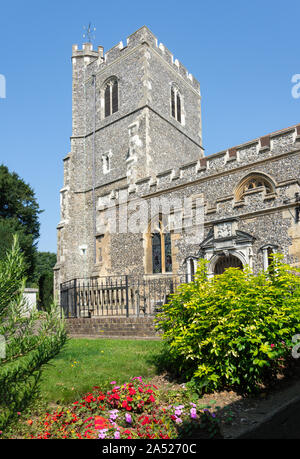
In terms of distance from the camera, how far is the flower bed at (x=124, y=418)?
373cm

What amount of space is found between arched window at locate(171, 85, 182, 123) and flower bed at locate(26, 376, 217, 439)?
21009mm

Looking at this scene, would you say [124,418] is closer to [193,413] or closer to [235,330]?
[193,413]

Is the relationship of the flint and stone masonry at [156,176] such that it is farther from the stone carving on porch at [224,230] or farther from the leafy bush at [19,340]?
the leafy bush at [19,340]

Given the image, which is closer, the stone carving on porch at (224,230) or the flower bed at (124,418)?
the flower bed at (124,418)

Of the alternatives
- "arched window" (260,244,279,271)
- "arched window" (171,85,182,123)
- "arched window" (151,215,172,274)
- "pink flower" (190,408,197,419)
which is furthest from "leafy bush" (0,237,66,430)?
"arched window" (171,85,182,123)

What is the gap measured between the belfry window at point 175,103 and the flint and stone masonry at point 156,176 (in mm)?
82

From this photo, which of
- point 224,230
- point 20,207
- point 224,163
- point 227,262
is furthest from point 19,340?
point 20,207

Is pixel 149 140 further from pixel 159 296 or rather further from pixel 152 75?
pixel 159 296

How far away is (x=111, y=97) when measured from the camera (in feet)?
75.4

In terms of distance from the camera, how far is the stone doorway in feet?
39.9

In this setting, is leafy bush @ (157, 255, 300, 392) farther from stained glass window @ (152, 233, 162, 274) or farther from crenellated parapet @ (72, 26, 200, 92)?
crenellated parapet @ (72, 26, 200, 92)

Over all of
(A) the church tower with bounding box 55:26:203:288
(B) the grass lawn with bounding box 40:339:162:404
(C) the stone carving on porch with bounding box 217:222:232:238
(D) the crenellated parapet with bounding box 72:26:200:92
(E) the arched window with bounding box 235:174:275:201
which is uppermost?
(D) the crenellated parapet with bounding box 72:26:200:92

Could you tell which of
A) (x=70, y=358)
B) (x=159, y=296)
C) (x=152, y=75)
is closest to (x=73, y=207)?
(x=152, y=75)

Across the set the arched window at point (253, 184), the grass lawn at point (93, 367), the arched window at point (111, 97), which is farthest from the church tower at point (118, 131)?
the grass lawn at point (93, 367)
